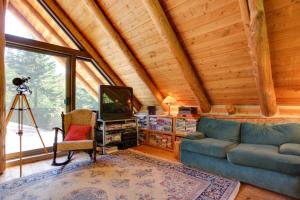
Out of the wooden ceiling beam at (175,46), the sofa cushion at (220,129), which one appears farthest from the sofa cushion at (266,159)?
the wooden ceiling beam at (175,46)

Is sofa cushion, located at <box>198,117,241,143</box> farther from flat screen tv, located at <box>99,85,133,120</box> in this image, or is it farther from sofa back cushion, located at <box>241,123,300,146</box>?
flat screen tv, located at <box>99,85,133,120</box>

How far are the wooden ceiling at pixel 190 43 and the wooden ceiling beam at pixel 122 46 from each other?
0.02m

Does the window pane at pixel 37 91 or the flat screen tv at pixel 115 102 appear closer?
the window pane at pixel 37 91

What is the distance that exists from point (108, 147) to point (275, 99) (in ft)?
10.3

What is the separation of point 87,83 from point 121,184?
2.84 m

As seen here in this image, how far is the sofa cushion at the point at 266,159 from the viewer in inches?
81.7

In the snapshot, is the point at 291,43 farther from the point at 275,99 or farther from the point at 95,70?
the point at 95,70

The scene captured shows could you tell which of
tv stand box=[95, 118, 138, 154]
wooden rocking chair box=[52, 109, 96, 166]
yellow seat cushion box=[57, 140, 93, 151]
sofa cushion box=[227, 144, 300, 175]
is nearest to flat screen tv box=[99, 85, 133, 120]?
tv stand box=[95, 118, 138, 154]

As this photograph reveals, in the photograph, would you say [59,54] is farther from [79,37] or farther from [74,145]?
[74,145]

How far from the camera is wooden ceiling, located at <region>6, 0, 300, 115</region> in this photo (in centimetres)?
244

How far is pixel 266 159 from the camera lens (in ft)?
7.38

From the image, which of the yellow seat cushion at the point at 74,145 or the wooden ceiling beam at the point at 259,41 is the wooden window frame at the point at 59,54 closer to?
the yellow seat cushion at the point at 74,145

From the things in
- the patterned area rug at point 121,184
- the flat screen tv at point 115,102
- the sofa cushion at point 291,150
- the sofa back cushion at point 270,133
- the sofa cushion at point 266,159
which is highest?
the flat screen tv at point 115,102

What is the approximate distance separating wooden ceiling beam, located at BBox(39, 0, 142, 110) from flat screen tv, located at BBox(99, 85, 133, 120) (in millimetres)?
670
